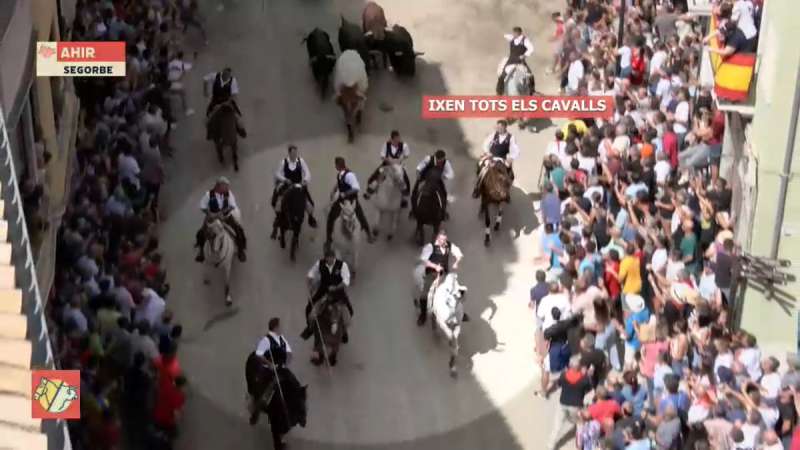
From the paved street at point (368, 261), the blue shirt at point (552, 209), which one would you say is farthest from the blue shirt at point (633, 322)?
the blue shirt at point (552, 209)

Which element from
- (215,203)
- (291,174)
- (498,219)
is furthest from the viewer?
(498,219)

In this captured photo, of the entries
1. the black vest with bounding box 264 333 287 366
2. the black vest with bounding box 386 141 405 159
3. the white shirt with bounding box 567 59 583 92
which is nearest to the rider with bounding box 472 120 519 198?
the black vest with bounding box 386 141 405 159

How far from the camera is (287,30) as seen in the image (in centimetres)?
3412

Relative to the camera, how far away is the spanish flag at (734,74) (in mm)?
23766

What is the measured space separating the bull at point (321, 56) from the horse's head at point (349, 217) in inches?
234

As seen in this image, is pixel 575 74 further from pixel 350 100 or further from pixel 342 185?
pixel 342 185

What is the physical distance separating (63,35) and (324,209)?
5088mm

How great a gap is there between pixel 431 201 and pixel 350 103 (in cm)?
428

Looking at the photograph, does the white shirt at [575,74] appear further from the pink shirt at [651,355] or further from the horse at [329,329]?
the pink shirt at [651,355]

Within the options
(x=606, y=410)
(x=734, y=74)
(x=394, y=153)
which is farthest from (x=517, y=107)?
(x=606, y=410)

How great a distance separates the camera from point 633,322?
23.2m

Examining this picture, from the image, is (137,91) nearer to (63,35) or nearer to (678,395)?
(63,35)

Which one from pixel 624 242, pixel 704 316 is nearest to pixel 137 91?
pixel 624 242

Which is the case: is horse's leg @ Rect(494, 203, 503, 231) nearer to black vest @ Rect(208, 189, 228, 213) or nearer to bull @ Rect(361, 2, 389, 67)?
black vest @ Rect(208, 189, 228, 213)
